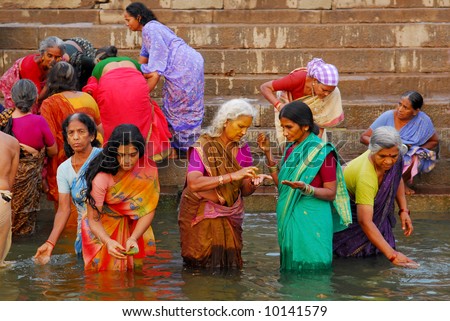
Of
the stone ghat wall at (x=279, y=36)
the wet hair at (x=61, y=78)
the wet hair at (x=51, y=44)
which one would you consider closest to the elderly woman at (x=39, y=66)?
the wet hair at (x=51, y=44)

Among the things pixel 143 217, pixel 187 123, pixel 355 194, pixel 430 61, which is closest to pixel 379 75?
pixel 430 61

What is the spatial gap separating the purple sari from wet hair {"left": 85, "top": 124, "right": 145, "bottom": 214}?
5.35 feet

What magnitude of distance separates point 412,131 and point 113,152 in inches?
143

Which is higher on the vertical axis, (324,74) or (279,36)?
(279,36)

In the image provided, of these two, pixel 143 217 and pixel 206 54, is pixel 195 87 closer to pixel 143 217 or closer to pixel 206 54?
pixel 206 54

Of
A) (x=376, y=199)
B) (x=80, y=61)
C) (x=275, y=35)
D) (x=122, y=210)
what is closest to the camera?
(x=122, y=210)

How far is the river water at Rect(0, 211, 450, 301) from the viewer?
6352 mm

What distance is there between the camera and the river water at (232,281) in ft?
20.8

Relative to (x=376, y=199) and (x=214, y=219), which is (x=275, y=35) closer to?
(x=376, y=199)

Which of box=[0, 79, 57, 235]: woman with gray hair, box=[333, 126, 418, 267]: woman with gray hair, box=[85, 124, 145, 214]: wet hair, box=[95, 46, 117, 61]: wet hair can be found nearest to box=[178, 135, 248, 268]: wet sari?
box=[85, 124, 145, 214]: wet hair

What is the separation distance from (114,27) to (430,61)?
3.40m

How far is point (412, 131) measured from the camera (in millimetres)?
9180

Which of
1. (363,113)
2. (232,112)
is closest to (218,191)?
(232,112)

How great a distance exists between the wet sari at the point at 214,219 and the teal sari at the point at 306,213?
0.31 m
